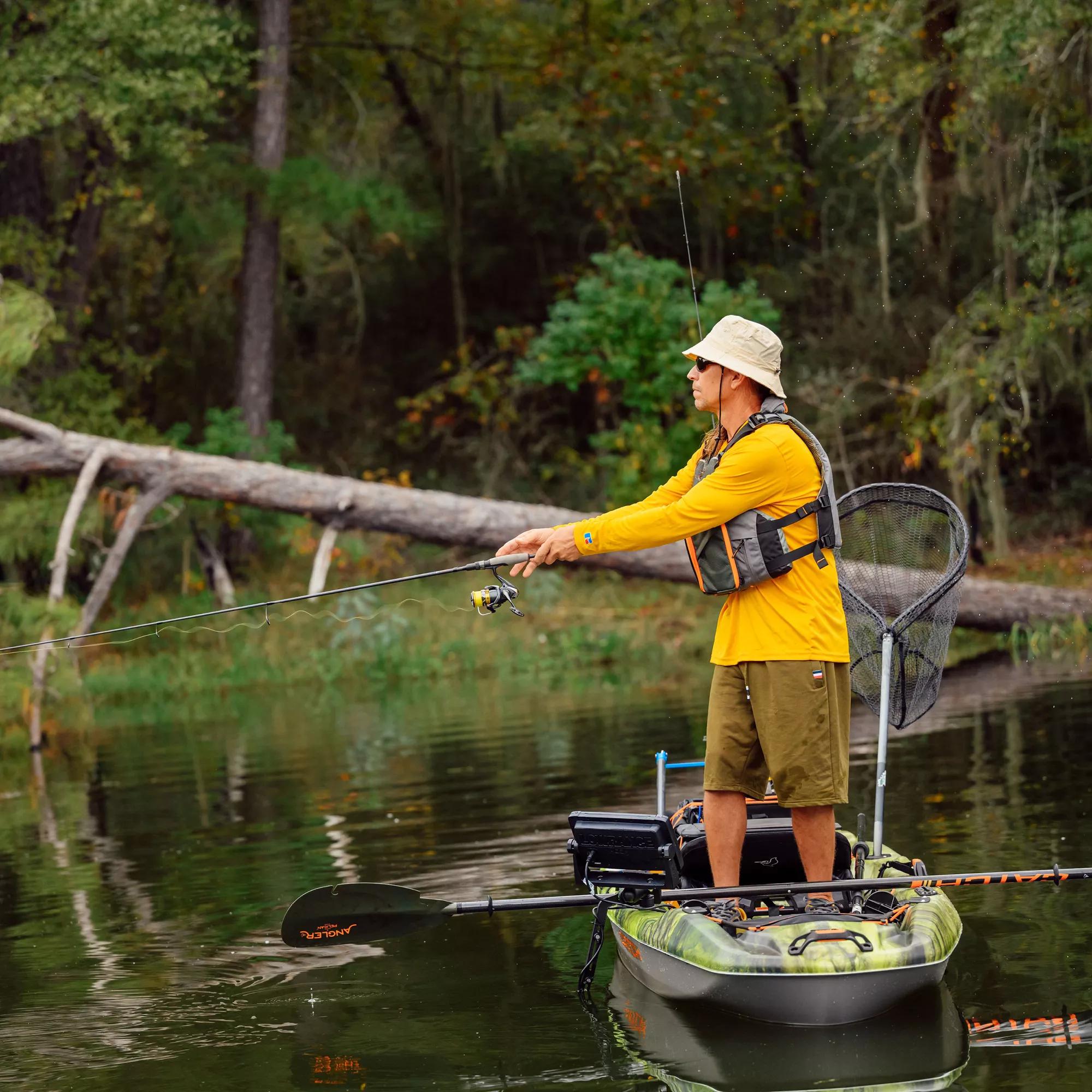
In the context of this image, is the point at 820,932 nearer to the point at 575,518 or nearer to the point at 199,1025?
the point at 199,1025

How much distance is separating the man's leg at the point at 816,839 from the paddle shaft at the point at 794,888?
134 mm

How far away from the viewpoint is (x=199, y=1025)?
531 centimetres

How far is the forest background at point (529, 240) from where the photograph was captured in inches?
658

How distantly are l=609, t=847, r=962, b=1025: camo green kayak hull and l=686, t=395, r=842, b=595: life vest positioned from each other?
3.46ft

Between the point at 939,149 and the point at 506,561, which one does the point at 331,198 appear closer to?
the point at 939,149

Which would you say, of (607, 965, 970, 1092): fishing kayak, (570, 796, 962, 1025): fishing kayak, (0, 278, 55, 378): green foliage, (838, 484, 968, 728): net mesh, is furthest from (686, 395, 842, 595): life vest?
(0, 278, 55, 378): green foliage

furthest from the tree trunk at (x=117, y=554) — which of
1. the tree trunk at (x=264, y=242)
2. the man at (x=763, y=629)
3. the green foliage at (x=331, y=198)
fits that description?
the man at (x=763, y=629)

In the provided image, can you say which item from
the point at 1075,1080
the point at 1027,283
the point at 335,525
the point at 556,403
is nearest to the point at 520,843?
the point at 1075,1080

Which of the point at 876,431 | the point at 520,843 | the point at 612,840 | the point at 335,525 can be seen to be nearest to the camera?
the point at 612,840

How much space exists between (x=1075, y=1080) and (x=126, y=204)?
16.9 metres

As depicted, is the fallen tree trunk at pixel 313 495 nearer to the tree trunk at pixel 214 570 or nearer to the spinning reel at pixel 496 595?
the tree trunk at pixel 214 570

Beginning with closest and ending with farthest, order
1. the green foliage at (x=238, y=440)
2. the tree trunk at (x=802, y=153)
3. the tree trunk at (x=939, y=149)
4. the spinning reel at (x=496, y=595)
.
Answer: the spinning reel at (x=496, y=595), the tree trunk at (x=939, y=149), the green foliage at (x=238, y=440), the tree trunk at (x=802, y=153)

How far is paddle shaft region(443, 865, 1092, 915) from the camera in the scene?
16.3 feet

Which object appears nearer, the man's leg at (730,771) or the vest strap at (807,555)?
the vest strap at (807,555)
